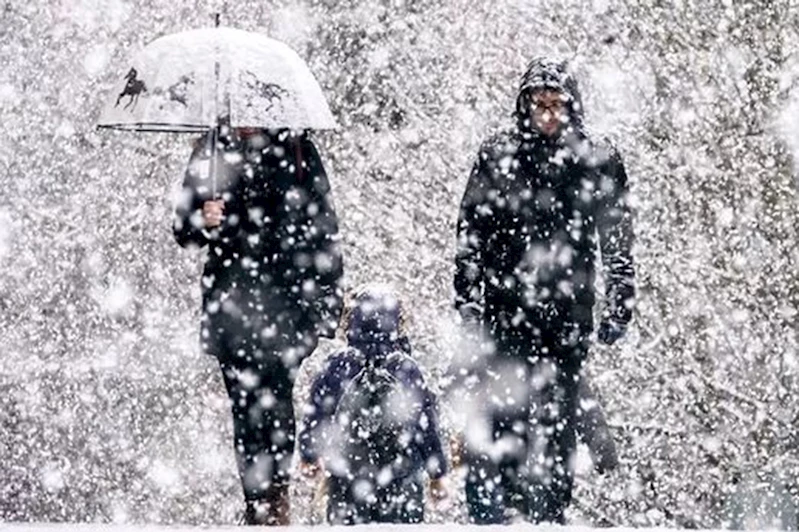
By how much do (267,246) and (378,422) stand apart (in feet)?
2.35

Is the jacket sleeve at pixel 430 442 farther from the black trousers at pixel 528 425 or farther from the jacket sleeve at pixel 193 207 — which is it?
the jacket sleeve at pixel 193 207

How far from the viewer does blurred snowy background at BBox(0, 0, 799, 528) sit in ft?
23.2

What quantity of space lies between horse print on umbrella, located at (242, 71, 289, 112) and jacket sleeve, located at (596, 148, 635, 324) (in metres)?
1.14

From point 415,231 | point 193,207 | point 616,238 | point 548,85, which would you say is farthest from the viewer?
point 415,231

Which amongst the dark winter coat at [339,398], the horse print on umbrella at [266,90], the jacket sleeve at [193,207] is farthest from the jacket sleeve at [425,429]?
the horse print on umbrella at [266,90]

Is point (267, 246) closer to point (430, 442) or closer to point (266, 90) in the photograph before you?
point (266, 90)

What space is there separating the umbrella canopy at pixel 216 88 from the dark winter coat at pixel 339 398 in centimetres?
82

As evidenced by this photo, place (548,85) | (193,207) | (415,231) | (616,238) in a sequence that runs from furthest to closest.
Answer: (415,231) < (616,238) < (193,207) < (548,85)

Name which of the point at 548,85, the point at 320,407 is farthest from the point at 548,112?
the point at 320,407

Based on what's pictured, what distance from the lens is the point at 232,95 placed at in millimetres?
4793

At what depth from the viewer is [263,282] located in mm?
4863

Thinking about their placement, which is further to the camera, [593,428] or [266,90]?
[593,428]

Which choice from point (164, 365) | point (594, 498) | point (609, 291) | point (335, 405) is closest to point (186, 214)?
point (335, 405)

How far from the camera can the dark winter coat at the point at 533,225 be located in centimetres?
488
